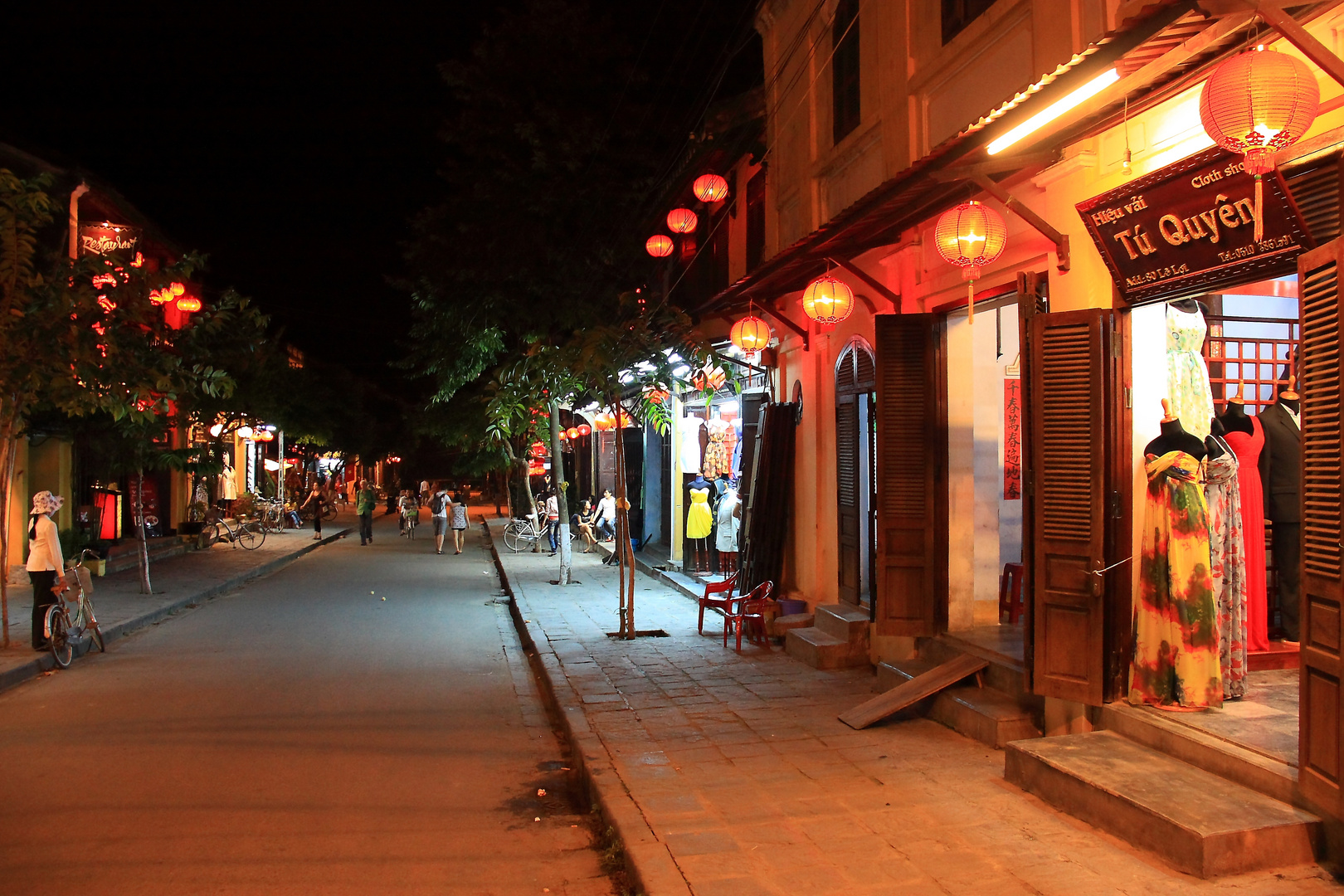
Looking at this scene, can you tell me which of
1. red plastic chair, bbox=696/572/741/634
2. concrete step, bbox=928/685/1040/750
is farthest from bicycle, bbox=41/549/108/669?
concrete step, bbox=928/685/1040/750

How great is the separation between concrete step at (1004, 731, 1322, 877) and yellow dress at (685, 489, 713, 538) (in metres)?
10.2

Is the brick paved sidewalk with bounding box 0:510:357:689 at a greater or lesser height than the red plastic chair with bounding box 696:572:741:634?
lesser

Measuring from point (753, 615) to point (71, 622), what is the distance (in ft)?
26.4

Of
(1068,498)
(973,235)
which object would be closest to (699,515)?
(973,235)

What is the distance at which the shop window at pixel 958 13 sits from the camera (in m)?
8.36

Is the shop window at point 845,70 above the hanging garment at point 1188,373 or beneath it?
above

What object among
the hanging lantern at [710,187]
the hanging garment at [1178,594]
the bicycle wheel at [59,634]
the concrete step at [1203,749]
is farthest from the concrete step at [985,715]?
the hanging lantern at [710,187]

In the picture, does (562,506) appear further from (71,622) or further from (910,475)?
(910,475)

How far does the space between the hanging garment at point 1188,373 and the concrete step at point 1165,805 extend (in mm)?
2171

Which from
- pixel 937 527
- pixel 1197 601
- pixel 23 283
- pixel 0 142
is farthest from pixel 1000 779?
pixel 0 142

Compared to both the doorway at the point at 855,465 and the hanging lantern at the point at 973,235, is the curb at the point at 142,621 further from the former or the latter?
the hanging lantern at the point at 973,235

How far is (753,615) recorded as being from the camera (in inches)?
439

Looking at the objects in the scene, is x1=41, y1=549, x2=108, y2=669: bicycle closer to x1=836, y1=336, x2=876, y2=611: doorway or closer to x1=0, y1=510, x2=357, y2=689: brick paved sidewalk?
x1=0, y1=510, x2=357, y2=689: brick paved sidewalk

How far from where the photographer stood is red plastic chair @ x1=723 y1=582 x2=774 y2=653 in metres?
11.2
